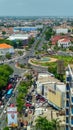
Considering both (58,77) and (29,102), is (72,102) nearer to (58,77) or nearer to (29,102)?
(29,102)

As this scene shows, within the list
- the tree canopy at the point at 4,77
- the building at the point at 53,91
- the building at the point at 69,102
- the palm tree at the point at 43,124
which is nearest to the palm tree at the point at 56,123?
the palm tree at the point at 43,124

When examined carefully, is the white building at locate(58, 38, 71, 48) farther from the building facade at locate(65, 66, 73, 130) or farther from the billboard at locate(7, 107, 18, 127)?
the building facade at locate(65, 66, 73, 130)

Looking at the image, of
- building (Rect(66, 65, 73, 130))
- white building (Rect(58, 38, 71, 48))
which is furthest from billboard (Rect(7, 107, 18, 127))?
white building (Rect(58, 38, 71, 48))

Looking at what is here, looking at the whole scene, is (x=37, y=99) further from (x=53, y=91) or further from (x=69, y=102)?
(x=69, y=102)

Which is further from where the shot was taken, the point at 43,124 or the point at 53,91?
the point at 53,91

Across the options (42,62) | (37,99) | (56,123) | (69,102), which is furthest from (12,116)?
(42,62)

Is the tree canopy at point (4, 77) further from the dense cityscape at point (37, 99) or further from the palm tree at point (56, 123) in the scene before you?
the palm tree at point (56, 123)
